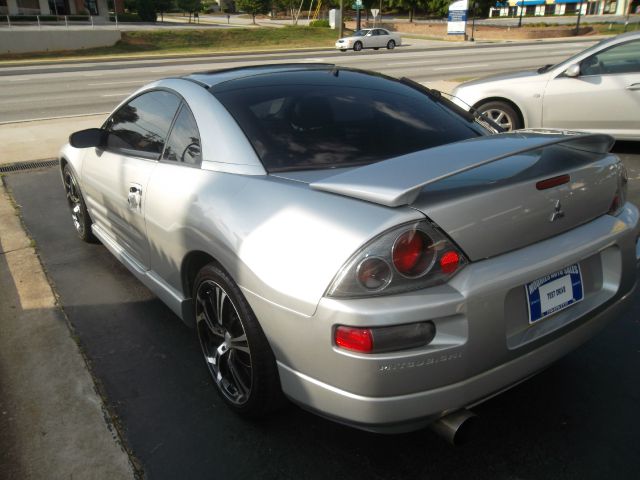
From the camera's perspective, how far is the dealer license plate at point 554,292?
2189 mm

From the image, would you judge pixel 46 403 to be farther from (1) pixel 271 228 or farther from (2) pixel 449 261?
(2) pixel 449 261

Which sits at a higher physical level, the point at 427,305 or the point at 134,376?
the point at 427,305

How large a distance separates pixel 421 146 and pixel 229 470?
173 centimetres

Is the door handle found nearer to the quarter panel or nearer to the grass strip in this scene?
the quarter panel

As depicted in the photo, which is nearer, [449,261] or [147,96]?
[449,261]

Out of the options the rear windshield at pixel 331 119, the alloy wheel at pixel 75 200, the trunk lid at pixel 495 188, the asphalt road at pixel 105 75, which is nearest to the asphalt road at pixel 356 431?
the trunk lid at pixel 495 188

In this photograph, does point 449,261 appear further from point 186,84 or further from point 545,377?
point 186,84

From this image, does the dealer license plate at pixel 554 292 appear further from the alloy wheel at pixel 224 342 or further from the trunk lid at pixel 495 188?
the alloy wheel at pixel 224 342

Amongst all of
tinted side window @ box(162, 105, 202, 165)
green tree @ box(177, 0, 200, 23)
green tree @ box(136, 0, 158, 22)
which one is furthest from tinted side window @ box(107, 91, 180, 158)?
green tree @ box(177, 0, 200, 23)

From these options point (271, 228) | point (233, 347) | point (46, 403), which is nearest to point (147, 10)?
point (46, 403)

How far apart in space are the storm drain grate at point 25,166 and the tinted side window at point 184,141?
5457mm

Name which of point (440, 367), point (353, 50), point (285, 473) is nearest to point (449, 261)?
point (440, 367)

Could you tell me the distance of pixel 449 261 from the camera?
203cm

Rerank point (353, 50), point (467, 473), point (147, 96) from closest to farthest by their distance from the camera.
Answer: point (467, 473) → point (147, 96) → point (353, 50)
